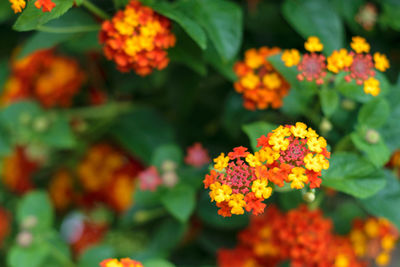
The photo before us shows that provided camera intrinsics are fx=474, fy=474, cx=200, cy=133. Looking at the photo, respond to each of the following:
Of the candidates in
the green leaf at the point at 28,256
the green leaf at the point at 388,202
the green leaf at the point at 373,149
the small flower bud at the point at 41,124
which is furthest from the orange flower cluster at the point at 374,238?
the small flower bud at the point at 41,124

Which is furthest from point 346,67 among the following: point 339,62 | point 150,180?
point 150,180

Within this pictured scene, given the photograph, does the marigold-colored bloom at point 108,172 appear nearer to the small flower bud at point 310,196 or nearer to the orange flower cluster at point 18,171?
the orange flower cluster at point 18,171

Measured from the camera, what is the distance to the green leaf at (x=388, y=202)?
0.88 meters

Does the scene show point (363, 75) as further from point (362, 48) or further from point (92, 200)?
point (92, 200)

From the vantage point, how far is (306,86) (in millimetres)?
821

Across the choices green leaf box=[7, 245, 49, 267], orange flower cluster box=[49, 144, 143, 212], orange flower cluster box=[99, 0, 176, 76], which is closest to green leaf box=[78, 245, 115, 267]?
green leaf box=[7, 245, 49, 267]

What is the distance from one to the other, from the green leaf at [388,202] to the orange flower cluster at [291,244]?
0.28 feet

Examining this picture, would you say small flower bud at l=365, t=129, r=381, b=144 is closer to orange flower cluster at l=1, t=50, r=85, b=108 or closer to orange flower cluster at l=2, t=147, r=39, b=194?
orange flower cluster at l=1, t=50, r=85, b=108

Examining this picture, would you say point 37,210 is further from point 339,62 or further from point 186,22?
point 339,62

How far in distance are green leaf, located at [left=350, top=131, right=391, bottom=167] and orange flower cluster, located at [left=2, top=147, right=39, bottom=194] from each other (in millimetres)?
981

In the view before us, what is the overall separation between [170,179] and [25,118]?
0.44m

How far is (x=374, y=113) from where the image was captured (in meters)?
0.84

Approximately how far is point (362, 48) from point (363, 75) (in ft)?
0.16

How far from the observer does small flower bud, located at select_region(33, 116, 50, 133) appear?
115 centimetres
